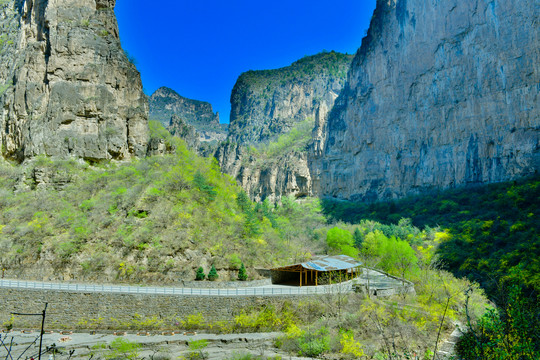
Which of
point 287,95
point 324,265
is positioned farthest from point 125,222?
point 287,95

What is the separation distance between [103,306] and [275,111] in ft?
496

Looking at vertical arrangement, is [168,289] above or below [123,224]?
below

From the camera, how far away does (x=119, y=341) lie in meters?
21.8

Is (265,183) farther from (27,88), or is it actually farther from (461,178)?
(27,88)

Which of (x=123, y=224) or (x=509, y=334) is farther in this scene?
(x=123, y=224)

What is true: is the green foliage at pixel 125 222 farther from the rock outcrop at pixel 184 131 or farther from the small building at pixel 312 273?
the rock outcrop at pixel 184 131

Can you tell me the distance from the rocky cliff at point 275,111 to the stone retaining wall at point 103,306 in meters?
96.3

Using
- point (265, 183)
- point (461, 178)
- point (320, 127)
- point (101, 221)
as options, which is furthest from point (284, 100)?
point (101, 221)

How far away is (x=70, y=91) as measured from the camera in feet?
150

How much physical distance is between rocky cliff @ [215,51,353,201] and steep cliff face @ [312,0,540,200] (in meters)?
24.3

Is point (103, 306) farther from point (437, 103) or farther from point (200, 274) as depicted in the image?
point (437, 103)

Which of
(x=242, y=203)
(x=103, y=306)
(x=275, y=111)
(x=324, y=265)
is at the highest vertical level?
(x=275, y=111)

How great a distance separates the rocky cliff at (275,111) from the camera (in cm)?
12888

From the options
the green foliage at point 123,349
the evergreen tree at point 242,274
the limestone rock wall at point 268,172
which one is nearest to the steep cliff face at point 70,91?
the evergreen tree at point 242,274
